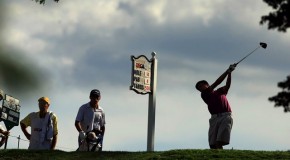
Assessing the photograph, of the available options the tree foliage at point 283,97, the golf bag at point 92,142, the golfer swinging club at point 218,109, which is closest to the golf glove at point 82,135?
the golf bag at point 92,142

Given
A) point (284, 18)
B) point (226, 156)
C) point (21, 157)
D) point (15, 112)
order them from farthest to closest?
point (15, 112) < point (21, 157) < point (226, 156) < point (284, 18)

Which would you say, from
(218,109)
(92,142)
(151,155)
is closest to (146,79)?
(92,142)

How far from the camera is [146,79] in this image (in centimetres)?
2259

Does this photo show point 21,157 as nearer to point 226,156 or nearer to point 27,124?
point 27,124

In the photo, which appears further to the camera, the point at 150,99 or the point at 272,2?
the point at 150,99

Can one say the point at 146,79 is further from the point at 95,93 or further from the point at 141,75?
the point at 95,93

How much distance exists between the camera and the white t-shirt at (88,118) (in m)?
17.0

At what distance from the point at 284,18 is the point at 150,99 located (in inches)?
524

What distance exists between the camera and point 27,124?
56.7 feet

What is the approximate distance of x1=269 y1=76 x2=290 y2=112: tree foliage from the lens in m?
9.14

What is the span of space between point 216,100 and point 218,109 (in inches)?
7.6

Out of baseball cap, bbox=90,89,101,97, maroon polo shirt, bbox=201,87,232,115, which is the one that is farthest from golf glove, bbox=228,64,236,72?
baseball cap, bbox=90,89,101,97

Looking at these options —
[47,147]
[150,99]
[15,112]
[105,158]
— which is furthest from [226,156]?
[15,112]

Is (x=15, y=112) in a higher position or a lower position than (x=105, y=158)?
higher
